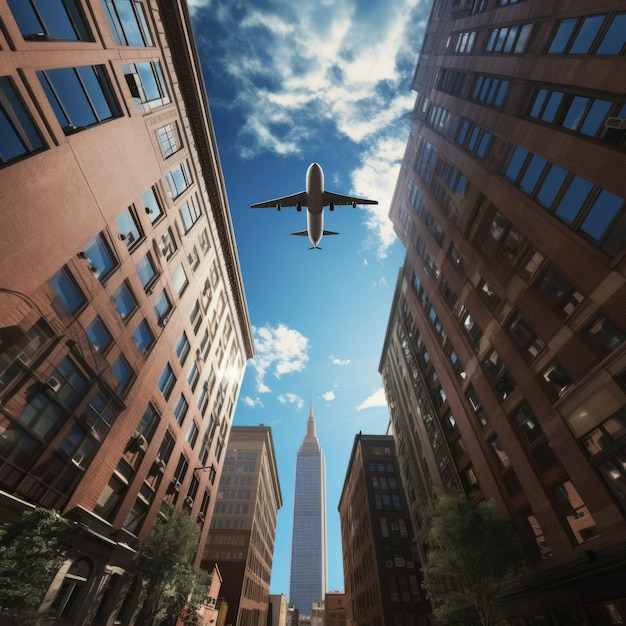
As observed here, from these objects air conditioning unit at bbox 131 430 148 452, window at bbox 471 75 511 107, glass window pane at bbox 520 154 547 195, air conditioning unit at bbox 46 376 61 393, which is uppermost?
window at bbox 471 75 511 107

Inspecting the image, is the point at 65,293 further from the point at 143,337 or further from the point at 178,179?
the point at 178,179

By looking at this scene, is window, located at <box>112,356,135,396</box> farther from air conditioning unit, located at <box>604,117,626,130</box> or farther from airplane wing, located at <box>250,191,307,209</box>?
air conditioning unit, located at <box>604,117,626,130</box>

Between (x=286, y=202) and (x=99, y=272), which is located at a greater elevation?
(x=286, y=202)

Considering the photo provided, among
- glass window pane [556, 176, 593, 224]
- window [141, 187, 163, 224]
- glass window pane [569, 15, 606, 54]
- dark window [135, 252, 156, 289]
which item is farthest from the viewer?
window [141, 187, 163, 224]

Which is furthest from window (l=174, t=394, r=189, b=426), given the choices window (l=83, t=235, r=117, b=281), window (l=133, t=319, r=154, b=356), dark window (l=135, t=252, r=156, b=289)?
window (l=83, t=235, r=117, b=281)

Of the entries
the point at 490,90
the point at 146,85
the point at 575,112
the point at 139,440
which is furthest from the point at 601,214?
the point at 139,440

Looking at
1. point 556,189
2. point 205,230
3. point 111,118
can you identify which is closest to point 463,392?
point 556,189

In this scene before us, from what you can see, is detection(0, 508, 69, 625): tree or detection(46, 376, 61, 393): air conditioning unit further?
detection(46, 376, 61, 393): air conditioning unit
